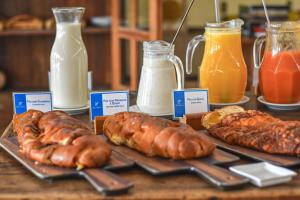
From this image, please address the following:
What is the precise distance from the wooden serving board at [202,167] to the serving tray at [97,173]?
3 cm

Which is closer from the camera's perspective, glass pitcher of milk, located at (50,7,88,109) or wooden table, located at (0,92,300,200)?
wooden table, located at (0,92,300,200)

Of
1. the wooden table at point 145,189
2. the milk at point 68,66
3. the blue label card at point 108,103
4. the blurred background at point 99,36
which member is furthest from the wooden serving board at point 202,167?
the blurred background at point 99,36

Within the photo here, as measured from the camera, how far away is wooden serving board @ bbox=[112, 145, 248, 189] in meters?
0.93

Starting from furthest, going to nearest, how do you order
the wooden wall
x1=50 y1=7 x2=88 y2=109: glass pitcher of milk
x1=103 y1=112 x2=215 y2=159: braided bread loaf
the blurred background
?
1. the wooden wall
2. the blurred background
3. x1=50 y1=7 x2=88 y2=109: glass pitcher of milk
4. x1=103 y1=112 x2=215 y2=159: braided bread loaf

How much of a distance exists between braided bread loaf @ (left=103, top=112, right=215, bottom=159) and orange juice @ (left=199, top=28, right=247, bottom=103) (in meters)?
0.44

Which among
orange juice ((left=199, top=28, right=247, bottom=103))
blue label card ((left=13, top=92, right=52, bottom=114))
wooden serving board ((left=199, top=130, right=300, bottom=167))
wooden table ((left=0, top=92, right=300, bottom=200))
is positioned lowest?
wooden table ((left=0, top=92, right=300, bottom=200))

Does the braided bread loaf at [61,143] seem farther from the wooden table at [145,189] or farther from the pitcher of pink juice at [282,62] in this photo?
the pitcher of pink juice at [282,62]

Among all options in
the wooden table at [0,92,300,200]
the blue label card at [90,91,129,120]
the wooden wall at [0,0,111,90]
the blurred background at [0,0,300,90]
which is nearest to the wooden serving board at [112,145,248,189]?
the wooden table at [0,92,300,200]

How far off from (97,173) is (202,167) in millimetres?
194

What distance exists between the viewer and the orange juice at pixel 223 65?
5.04 feet

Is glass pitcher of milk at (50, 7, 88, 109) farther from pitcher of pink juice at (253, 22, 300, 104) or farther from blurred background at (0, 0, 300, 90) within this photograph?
blurred background at (0, 0, 300, 90)

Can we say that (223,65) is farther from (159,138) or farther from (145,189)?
(145,189)

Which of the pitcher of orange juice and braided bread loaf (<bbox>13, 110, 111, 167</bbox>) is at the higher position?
the pitcher of orange juice

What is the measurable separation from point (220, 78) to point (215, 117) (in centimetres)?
28
